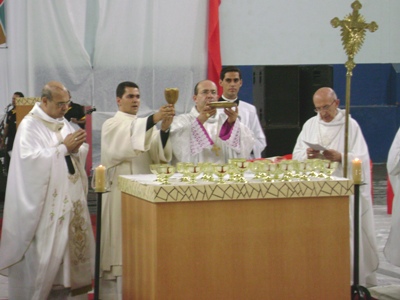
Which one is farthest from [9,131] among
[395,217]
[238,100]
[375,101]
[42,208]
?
[375,101]

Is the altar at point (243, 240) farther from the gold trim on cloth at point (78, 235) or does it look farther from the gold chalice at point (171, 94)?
the gold trim on cloth at point (78, 235)

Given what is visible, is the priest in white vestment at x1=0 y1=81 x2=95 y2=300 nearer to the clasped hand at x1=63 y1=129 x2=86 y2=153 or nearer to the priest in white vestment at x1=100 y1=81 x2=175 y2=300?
the clasped hand at x1=63 y1=129 x2=86 y2=153

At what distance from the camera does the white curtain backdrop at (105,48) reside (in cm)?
1294

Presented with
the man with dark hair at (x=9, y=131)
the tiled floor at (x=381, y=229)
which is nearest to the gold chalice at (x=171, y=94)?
the tiled floor at (x=381, y=229)

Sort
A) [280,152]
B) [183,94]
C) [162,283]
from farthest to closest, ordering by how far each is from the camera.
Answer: [183,94] → [280,152] → [162,283]

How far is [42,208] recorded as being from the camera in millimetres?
5980

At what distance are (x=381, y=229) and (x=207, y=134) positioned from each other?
3.81 metres

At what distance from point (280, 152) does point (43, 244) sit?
4242mm

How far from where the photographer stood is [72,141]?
599cm

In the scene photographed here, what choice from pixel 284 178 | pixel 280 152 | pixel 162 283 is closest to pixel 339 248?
pixel 284 178

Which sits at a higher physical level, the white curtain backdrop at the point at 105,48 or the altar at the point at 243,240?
the white curtain backdrop at the point at 105,48

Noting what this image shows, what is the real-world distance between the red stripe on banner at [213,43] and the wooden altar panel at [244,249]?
8415mm

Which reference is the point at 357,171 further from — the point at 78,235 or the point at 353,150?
the point at 78,235

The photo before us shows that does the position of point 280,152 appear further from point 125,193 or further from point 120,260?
point 125,193
